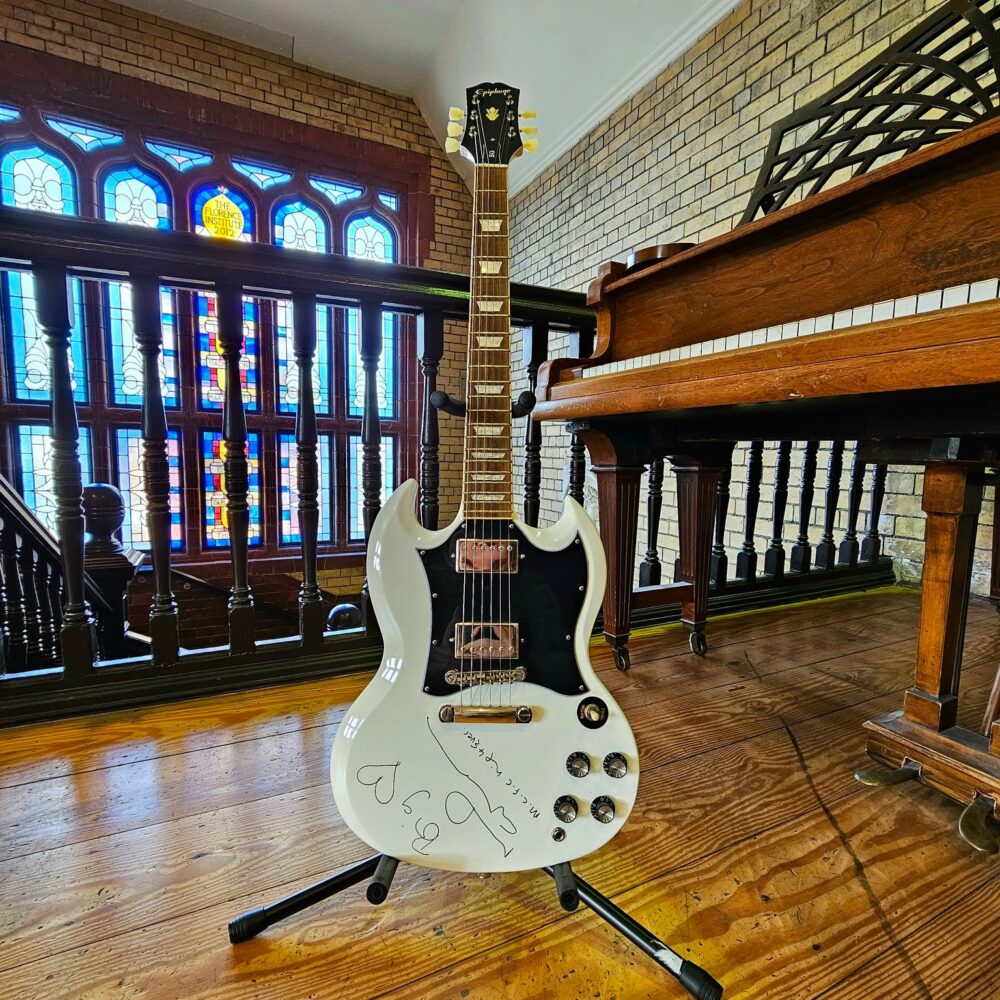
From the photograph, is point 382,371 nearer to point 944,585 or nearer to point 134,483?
point 134,483

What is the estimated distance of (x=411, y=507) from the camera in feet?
2.49

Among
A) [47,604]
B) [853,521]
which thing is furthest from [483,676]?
[47,604]

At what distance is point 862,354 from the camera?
69cm

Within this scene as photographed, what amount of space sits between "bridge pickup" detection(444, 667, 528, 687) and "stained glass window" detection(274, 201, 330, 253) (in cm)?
502

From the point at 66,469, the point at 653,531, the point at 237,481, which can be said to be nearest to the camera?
the point at 66,469

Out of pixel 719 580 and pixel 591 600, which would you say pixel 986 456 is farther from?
pixel 719 580

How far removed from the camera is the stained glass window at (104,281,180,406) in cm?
424

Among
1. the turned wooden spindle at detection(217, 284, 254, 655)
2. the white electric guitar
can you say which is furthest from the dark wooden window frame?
the white electric guitar

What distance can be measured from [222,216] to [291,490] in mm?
2403

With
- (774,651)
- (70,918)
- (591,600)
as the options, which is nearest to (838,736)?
(774,651)

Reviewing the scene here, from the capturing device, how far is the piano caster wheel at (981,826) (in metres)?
0.80

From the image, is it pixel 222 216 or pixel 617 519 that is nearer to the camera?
pixel 617 519

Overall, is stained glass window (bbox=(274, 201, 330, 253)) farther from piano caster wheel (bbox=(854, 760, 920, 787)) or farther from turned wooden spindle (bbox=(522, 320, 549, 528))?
piano caster wheel (bbox=(854, 760, 920, 787))

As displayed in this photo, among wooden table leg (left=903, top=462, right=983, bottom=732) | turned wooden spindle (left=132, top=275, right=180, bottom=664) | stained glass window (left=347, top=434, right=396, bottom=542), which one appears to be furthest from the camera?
stained glass window (left=347, top=434, right=396, bottom=542)
